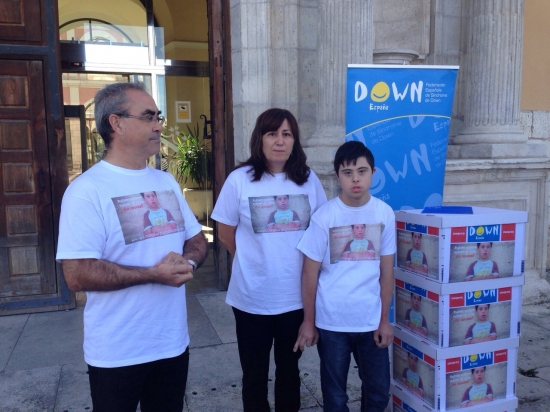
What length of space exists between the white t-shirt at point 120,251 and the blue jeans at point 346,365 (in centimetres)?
85

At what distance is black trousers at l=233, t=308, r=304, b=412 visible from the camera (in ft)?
8.55

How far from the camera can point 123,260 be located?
1.95 meters

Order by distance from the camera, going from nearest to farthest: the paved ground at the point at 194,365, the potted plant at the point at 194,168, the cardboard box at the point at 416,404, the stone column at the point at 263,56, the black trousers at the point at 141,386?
the black trousers at the point at 141,386
the cardboard box at the point at 416,404
the paved ground at the point at 194,365
the stone column at the point at 263,56
the potted plant at the point at 194,168

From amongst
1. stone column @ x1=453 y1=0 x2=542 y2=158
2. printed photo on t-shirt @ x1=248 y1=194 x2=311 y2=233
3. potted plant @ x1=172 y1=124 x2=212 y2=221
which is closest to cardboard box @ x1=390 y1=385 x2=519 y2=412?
printed photo on t-shirt @ x1=248 y1=194 x2=311 y2=233

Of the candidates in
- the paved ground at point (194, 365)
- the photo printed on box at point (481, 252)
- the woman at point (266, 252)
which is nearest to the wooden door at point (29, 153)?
the paved ground at point (194, 365)

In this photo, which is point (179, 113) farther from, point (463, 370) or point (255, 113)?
point (463, 370)

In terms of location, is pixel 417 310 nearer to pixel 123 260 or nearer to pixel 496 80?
pixel 123 260

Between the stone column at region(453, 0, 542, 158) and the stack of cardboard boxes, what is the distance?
3.04 metres

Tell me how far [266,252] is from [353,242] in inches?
17.3

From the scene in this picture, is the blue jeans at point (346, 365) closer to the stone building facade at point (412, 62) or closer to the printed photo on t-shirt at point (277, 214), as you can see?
the printed photo on t-shirt at point (277, 214)

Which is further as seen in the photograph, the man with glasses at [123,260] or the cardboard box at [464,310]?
the cardboard box at [464,310]

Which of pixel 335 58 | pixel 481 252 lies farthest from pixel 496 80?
pixel 481 252

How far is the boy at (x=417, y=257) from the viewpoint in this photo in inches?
106

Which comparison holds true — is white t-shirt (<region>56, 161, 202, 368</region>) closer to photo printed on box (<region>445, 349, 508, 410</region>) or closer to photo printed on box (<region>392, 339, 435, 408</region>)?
photo printed on box (<region>392, 339, 435, 408</region>)
